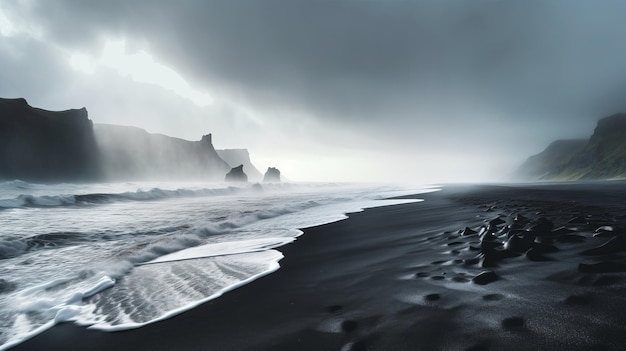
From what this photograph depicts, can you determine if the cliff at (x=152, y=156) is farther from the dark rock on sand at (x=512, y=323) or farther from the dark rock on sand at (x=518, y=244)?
the dark rock on sand at (x=512, y=323)

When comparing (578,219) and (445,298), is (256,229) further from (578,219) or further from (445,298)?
(578,219)

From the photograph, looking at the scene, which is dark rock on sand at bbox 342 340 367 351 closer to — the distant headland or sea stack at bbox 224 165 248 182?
the distant headland

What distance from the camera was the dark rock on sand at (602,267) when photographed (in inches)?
135

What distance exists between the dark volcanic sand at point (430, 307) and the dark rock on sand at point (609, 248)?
0.01 meters

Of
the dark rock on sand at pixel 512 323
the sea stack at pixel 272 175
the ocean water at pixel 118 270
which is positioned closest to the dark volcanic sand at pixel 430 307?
the dark rock on sand at pixel 512 323

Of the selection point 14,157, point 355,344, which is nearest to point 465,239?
point 355,344

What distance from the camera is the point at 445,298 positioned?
11.0 ft

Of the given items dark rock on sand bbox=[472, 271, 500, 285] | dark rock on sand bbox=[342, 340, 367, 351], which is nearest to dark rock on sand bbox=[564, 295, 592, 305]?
dark rock on sand bbox=[472, 271, 500, 285]

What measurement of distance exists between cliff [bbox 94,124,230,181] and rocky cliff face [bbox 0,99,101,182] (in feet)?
22.3

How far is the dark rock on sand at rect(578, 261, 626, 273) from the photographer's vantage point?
342cm

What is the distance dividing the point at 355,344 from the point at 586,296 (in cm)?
237

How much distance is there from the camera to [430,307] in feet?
10.5

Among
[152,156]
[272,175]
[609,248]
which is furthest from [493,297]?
[272,175]

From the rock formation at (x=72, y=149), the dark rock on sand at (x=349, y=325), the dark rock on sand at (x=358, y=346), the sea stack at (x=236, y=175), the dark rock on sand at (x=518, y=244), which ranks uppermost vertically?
the rock formation at (x=72, y=149)
